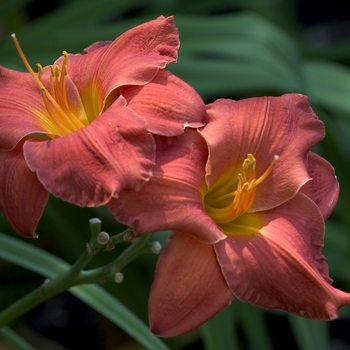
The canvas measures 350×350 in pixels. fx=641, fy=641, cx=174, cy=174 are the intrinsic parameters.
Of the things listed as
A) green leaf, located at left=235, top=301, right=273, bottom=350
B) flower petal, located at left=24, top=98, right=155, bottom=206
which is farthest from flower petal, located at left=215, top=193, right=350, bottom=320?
green leaf, located at left=235, top=301, right=273, bottom=350

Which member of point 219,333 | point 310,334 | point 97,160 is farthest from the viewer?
point 310,334

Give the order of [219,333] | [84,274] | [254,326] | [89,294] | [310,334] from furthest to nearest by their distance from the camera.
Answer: [254,326] → [310,334] → [219,333] → [89,294] → [84,274]

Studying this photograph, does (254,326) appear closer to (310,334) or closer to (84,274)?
(310,334)

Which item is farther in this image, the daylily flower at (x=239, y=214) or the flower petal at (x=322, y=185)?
the flower petal at (x=322, y=185)

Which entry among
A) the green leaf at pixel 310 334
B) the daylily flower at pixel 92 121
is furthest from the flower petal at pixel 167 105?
the green leaf at pixel 310 334

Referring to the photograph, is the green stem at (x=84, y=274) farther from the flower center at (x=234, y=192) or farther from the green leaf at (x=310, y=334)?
the green leaf at (x=310, y=334)

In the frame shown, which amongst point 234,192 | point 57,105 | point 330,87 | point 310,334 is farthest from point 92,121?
point 330,87
